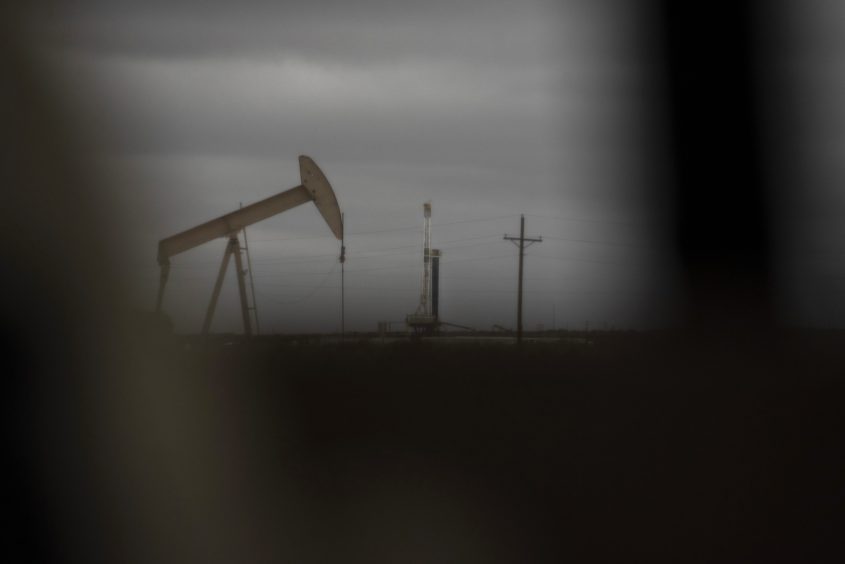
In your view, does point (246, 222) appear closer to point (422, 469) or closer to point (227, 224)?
point (227, 224)

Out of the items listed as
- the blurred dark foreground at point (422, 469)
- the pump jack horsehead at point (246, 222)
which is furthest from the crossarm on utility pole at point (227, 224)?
the blurred dark foreground at point (422, 469)

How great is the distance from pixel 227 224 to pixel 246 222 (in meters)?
0.53

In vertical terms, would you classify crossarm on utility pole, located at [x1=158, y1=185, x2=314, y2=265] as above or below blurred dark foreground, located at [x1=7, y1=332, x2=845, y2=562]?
above

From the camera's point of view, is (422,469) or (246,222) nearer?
(422,469)

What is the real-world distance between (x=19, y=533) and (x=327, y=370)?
12.7 m

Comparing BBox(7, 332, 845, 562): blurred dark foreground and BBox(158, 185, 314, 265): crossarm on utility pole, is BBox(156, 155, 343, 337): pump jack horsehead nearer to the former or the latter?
BBox(158, 185, 314, 265): crossarm on utility pole

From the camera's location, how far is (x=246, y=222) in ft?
90.5

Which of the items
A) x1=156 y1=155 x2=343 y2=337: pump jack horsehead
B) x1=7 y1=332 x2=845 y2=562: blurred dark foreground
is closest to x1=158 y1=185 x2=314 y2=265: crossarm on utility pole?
x1=156 y1=155 x2=343 y2=337: pump jack horsehead

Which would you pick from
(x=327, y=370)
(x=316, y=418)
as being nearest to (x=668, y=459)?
(x=316, y=418)

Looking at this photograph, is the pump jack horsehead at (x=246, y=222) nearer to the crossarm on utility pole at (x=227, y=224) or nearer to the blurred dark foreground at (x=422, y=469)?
the crossarm on utility pole at (x=227, y=224)

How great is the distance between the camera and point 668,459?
12320 millimetres

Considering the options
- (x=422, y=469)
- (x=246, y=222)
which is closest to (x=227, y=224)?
(x=246, y=222)

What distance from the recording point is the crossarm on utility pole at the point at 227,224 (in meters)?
26.8

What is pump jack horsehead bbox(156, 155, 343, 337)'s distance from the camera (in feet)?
Answer: 85.5
